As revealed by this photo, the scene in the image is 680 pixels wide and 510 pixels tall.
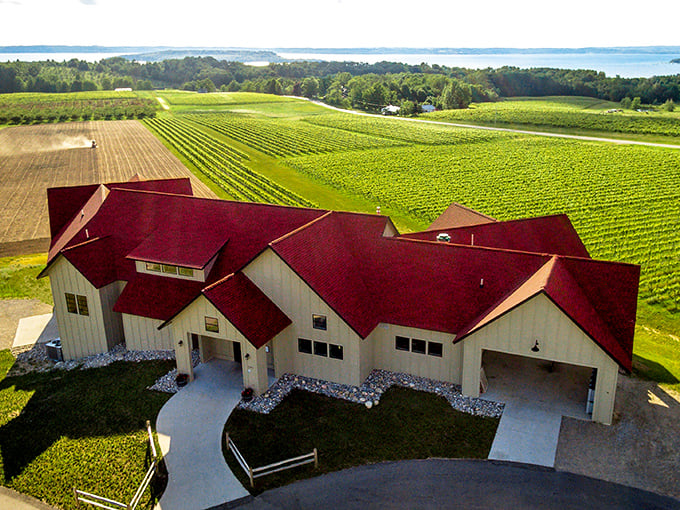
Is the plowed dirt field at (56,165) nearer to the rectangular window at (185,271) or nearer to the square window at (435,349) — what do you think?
the rectangular window at (185,271)

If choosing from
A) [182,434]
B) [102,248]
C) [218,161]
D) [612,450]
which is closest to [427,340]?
[612,450]

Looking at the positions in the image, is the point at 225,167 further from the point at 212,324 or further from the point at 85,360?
the point at 212,324

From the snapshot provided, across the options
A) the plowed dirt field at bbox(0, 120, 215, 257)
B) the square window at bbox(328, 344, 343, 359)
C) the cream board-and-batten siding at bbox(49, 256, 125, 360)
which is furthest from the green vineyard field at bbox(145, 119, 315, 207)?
the square window at bbox(328, 344, 343, 359)

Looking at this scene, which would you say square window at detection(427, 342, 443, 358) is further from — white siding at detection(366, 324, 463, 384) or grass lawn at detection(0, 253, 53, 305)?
grass lawn at detection(0, 253, 53, 305)

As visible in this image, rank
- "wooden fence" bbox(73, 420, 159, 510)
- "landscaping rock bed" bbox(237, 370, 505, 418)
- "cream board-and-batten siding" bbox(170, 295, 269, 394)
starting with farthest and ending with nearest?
"cream board-and-batten siding" bbox(170, 295, 269, 394) → "landscaping rock bed" bbox(237, 370, 505, 418) → "wooden fence" bbox(73, 420, 159, 510)

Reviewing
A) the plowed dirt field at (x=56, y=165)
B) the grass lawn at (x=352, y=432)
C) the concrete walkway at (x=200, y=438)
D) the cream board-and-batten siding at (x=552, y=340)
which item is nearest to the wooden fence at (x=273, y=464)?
the grass lawn at (x=352, y=432)

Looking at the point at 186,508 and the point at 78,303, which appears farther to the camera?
the point at 78,303

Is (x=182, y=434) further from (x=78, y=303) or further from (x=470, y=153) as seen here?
(x=470, y=153)
